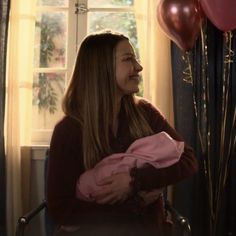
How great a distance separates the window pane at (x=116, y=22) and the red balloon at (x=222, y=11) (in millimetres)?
582

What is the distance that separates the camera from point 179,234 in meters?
1.86

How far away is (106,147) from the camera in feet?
5.16

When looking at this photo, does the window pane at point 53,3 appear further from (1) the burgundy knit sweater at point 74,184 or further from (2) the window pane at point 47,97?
(1) the burgundy knit sweater at point 74,184

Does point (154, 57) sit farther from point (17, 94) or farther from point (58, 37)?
point (17, 94)

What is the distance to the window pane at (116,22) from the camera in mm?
2596

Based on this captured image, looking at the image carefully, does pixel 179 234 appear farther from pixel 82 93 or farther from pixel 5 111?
pixel 5 111

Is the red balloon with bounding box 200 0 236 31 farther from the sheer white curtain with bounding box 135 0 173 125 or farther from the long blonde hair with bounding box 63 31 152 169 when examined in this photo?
the long blonde hair with bounding box 63 31 152 169

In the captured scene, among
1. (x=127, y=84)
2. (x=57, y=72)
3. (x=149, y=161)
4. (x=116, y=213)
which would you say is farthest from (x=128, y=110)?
(x=57, y=72)

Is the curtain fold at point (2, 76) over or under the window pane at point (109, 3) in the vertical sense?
under

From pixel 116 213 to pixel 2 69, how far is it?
1204 mm

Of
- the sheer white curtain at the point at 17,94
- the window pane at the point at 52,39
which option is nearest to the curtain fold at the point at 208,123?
the window pane at the point at 52,39

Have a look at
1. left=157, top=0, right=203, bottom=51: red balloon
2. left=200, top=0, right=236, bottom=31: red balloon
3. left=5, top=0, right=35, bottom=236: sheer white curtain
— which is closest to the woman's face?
left=157, top=0, right=203, bottom=51: red balloon

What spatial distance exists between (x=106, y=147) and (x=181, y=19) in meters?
0.82

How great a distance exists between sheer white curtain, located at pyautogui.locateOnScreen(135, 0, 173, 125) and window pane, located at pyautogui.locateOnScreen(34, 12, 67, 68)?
480mm
